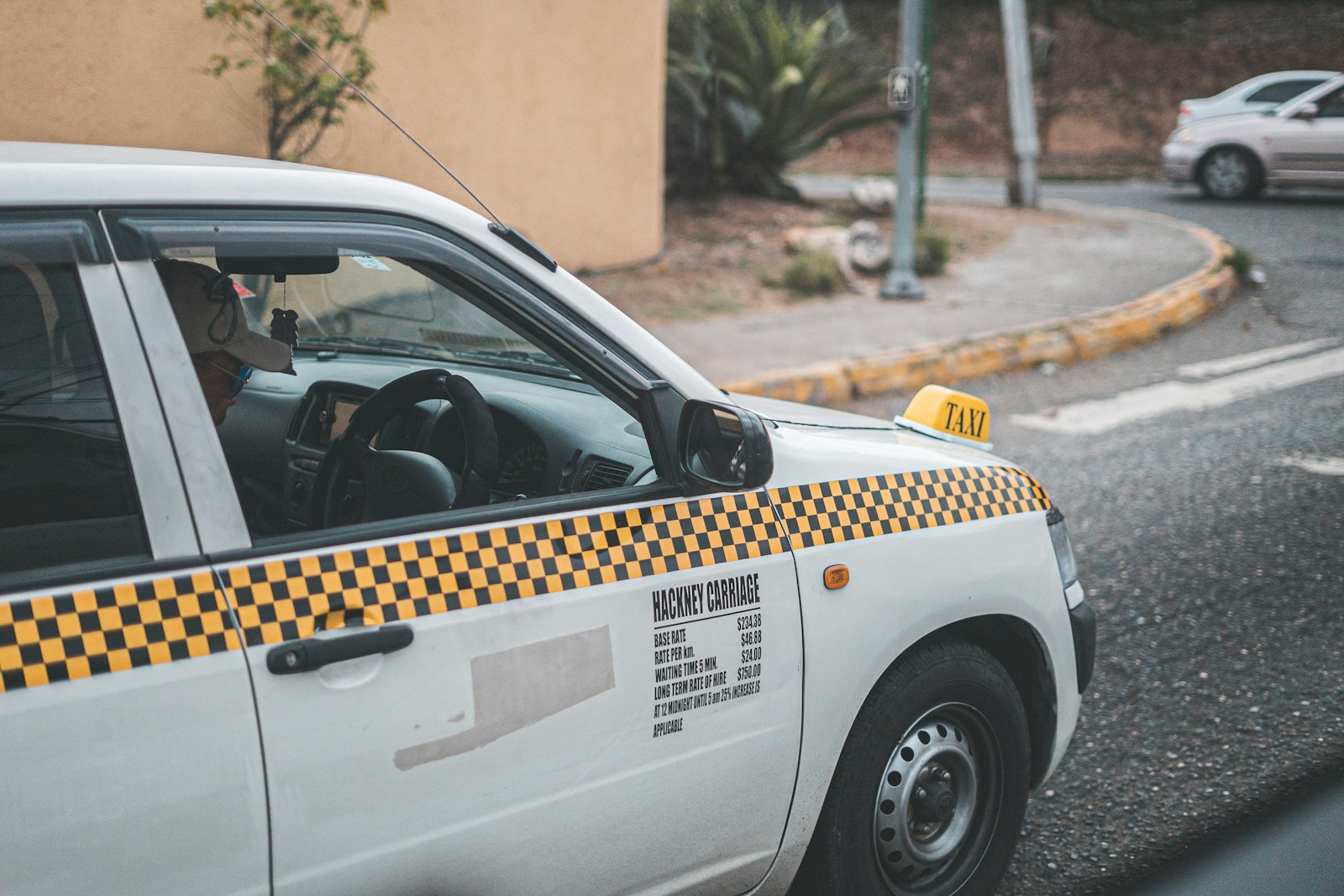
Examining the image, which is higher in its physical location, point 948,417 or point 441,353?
point 441,353

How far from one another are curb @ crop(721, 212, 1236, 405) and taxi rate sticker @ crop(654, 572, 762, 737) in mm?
4270

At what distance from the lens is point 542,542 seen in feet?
6.21

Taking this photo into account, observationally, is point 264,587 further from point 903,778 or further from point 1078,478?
point 1078,478

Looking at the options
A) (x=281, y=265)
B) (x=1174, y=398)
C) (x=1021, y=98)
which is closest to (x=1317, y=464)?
(x=1174, y=398)

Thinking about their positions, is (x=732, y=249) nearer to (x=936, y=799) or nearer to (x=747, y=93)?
(x=747, y=93)

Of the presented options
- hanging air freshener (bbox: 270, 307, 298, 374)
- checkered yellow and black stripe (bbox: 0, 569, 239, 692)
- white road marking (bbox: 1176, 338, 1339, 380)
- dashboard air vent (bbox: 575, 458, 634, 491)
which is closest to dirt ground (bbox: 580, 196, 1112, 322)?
white road marking (bbox: 1176, 338, 1339, 380)

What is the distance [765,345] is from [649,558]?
6360mm

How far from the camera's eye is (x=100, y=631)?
1.51 m

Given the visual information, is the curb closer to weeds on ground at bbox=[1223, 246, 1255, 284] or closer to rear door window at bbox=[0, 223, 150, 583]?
weeds on ground at bbox=[1223, 246, 1255, 284]

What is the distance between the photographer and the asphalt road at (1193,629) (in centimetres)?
293

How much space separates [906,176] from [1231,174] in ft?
30.3

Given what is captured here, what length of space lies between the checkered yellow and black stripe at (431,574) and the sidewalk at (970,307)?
4.72 meters

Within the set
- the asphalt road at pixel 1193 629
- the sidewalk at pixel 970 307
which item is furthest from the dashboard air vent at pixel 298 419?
the sidewalk at pixel 970 307

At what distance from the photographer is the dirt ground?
9.65 m
